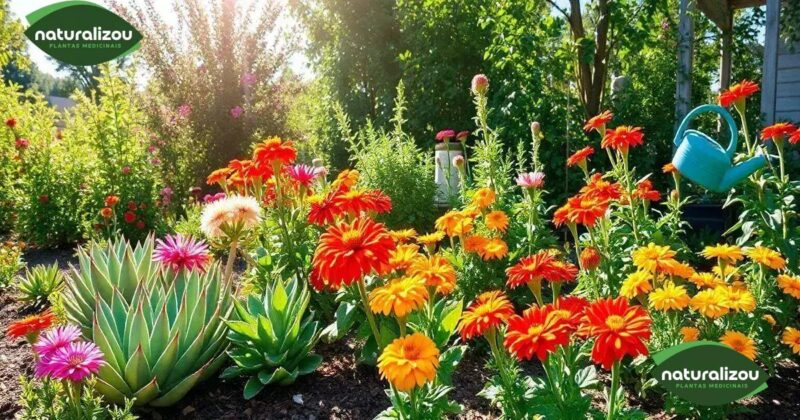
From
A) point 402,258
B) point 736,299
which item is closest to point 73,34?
point 402,258

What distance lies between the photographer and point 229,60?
7.08m

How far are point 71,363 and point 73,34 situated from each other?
382cm

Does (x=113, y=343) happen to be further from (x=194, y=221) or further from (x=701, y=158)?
(x=194, y=221)

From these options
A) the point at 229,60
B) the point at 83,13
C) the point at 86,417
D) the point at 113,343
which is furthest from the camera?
the point at 229,60

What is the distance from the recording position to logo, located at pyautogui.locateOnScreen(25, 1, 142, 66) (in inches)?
170

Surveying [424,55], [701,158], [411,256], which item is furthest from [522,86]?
[411,256]

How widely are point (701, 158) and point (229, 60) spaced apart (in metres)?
6.05

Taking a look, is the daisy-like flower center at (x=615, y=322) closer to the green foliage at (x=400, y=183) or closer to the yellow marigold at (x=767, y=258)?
the yellow marigold at (x=767, y=258)

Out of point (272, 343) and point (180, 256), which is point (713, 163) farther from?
point (180, 256)

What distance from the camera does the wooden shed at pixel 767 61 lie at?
4582 mm

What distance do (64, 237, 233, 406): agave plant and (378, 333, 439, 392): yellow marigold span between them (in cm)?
100

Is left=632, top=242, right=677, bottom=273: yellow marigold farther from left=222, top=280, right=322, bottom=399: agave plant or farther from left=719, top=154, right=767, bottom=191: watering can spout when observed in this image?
left=222, top=280, right=322, bottom=399: agave plant

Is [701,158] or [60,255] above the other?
[701,158]

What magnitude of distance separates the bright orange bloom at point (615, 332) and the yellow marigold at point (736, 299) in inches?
25.1
